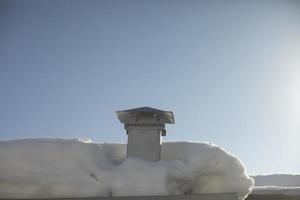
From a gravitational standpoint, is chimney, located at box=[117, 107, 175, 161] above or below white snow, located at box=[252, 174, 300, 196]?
above

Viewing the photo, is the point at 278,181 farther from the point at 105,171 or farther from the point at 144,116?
the point at 105,171

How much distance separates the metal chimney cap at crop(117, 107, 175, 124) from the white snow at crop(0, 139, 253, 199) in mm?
1005

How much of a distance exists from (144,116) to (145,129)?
48 centimetres

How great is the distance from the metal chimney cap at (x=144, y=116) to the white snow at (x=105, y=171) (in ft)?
3.30

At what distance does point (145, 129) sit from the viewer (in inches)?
457

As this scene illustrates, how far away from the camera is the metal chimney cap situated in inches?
462

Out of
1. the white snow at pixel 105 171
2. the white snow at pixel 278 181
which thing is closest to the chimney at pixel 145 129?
the white snow at pixel 105 171

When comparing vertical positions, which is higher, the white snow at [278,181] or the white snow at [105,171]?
the white snow at [105,171]

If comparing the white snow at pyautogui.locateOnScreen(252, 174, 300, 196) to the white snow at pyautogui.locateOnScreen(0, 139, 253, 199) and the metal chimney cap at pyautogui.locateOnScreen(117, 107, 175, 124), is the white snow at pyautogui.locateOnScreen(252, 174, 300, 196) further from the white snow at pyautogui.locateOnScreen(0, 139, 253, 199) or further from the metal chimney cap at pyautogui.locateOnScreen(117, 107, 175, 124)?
the metal chimney cap at pyautogui.locateOnScreen(117, 107, 175, 124)

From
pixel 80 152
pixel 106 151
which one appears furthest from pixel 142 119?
pixel 80 152

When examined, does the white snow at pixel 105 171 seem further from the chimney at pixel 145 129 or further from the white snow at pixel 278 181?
the white snow at pixel 278 181

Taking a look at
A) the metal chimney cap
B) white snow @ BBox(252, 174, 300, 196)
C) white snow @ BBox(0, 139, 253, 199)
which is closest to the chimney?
the metal chimney cap

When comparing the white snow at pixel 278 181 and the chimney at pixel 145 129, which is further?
the white snow at pixel 278 181

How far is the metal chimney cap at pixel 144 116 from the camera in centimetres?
1174
